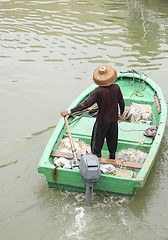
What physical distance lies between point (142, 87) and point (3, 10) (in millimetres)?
11123

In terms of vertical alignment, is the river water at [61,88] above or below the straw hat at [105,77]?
below

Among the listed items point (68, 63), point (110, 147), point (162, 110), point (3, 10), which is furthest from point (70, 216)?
point (3, 10)

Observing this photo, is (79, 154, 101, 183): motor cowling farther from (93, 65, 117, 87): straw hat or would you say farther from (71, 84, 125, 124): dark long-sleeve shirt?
(93, 65, 117, 87): straw hat

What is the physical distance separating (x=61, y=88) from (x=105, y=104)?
16.2ft

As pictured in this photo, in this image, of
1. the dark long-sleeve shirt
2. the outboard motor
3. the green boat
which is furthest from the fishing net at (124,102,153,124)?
the outboard motor

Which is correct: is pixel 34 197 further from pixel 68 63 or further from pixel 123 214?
pixel 68 63

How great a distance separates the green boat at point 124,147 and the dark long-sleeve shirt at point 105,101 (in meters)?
0.80

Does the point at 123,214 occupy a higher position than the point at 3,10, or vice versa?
the point at 3,10

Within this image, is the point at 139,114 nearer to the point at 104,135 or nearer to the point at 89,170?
the point at 104,135

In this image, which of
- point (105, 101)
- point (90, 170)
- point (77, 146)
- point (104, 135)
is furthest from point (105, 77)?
point (77, 146)

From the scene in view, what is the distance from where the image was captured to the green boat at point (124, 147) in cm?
545

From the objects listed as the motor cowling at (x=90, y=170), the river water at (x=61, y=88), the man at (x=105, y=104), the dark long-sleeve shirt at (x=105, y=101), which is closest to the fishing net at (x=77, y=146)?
the man at (x=105, y=104)

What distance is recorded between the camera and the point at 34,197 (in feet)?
19.4

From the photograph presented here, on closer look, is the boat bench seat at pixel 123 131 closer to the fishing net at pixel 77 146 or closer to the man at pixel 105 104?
the fishing net at pixel 77 146
